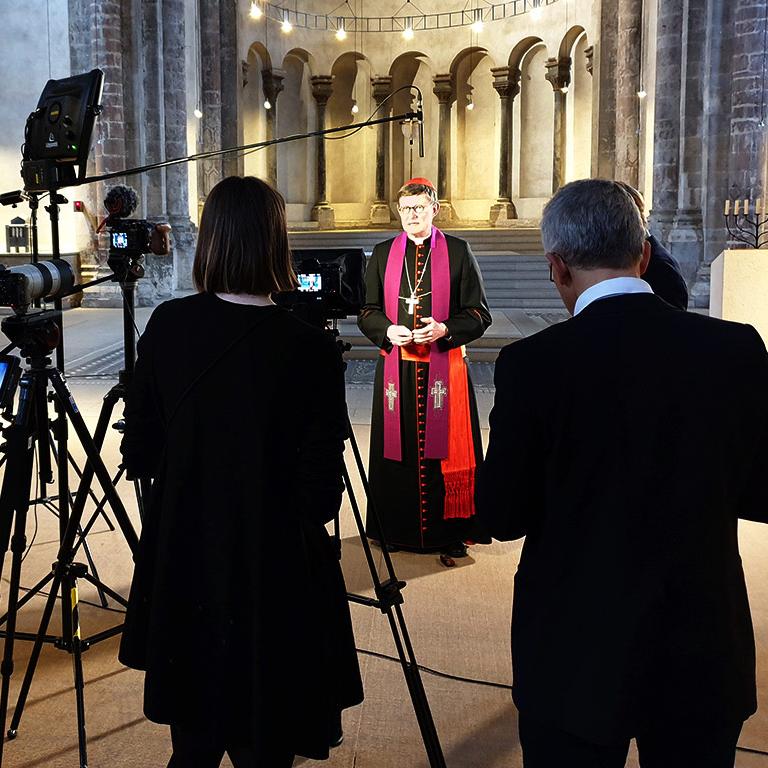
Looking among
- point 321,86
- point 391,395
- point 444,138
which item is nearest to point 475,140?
point 444,138

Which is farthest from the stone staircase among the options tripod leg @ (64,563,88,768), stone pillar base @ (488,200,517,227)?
tripod leg @ (64,563,88,768)

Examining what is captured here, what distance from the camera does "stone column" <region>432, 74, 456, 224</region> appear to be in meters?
23.7

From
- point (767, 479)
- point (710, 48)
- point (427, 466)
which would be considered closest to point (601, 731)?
point (767, 479)

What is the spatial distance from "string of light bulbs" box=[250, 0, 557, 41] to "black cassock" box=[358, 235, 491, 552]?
A: 19.2 meters

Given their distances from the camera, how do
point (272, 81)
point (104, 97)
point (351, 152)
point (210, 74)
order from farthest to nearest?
point (351, 152)
point (272, 81)
point (210, 74)
point (104, 97)

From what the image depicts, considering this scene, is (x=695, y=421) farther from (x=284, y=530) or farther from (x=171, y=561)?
(x=171, y=561)

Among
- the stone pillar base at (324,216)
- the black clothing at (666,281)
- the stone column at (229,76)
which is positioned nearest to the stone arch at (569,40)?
the stone pillar base at (324,216)

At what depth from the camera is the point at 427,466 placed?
4.31 metres

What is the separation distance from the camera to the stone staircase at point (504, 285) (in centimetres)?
1073

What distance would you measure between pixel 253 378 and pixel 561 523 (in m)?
0.68

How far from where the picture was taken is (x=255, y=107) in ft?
75.5

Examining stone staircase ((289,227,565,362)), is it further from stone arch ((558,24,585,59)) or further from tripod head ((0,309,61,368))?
tripod head ((0,309,61,368))

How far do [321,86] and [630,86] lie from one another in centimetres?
966

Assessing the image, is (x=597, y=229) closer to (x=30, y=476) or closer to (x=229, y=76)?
(x=30, y=476)
